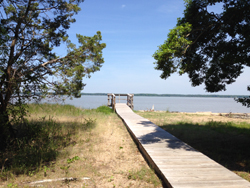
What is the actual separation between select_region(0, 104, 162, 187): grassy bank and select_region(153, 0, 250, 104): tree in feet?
11.2

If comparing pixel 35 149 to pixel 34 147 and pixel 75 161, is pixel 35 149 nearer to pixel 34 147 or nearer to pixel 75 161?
pixel 34 147

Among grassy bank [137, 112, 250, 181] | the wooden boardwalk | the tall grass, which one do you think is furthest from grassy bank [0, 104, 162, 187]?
grassy bank [137, 112, 250, 181]

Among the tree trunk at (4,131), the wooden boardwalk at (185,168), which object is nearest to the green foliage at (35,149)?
the tree trunk at (4,131)

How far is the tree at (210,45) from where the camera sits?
6.45 meters

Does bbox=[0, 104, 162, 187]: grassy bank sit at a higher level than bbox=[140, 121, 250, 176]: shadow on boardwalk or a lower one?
lower

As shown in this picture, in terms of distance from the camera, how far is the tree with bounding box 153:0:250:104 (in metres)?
6.45

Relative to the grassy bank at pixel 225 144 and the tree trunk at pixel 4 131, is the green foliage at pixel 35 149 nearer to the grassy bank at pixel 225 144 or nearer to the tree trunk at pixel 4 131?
the tree trunk at pixel 4 131

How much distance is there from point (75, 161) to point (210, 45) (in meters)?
7.10

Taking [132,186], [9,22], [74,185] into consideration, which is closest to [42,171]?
[74,185]

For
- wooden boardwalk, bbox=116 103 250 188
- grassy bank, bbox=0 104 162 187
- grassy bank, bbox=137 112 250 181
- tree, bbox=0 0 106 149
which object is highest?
tree, bbox=0 0 106 149

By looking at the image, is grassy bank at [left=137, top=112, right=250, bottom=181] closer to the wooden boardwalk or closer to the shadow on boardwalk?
the shadow on boardwalk

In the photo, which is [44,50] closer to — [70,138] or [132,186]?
[70,138]

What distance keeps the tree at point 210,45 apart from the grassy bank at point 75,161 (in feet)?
11.2

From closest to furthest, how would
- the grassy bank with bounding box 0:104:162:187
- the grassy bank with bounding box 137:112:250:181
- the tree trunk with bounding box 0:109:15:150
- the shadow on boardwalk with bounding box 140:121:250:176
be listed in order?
the grassy bank with bounding box 0:104:162:187 < the grassy bank with bounding box 137:112:250:181 < the shadow on boardwalk with bounding box 140:121:250:176 < the tree trunk with bounding box 0:109:15:150
